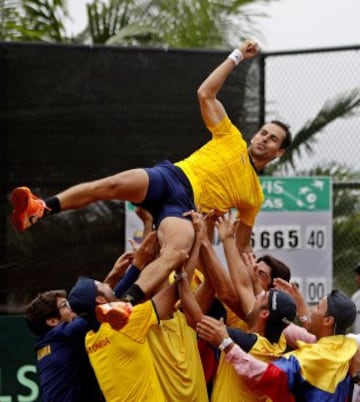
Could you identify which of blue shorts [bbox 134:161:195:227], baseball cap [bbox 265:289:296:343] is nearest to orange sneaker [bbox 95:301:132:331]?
baseball cap [bbox 265:289:296:343]

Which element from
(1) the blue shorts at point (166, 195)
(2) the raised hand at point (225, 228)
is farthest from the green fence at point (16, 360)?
(2) the raised hand at point (225, 228)

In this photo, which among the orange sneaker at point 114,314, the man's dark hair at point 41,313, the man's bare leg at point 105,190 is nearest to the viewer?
the orange sneaker at point 114,314

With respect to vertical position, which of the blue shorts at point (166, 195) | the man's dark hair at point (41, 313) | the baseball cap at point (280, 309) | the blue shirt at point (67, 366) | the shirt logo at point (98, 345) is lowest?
the blue shirt at point (67, 366)

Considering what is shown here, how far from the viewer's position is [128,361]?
800 centimetres

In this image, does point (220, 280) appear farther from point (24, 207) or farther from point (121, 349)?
point (24, 207)

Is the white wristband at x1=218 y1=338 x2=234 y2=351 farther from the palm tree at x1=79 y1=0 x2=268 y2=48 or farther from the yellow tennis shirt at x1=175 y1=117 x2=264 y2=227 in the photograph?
the palm tree at x1=79 y1=0 x2=268 y2=48

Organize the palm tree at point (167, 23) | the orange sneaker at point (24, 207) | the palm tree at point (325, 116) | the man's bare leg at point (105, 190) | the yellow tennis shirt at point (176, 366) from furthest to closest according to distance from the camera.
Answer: the palm tree at point (167, 23) < the palm tree at point (325, 116) < the man's bare leg at point (105, 190) < the yellow tennis shirt at point (176, 366) < the orange sneaker at point (24, 207)

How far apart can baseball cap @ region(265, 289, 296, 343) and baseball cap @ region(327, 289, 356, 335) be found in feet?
0.71

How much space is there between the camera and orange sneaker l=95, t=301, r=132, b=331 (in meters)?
7.53

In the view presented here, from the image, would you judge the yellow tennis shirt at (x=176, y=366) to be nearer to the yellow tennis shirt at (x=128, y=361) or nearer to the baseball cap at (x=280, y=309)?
the yellow tennis shirt at (x=128, y=361)

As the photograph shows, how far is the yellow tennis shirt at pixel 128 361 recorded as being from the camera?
800 cm

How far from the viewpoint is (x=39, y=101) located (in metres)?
12.6

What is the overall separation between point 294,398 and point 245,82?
5615 millimetres

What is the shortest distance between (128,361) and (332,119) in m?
5.06
